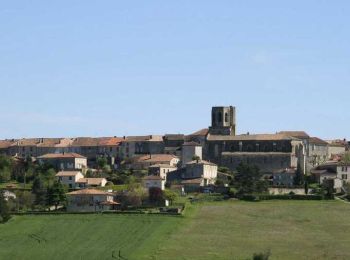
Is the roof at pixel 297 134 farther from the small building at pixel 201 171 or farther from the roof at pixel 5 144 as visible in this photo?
the roof at pixel 5 144

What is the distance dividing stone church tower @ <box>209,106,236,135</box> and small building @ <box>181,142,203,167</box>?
1047cm

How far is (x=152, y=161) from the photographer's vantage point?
4850 inches

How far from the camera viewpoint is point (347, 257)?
67812mm

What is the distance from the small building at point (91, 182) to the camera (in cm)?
11025

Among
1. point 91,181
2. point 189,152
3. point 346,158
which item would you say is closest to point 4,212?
point 91,181

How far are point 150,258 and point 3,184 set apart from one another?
4883 centimetres

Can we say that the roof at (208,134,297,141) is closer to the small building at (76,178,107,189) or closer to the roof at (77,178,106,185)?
the small building at (76,178,107,189)

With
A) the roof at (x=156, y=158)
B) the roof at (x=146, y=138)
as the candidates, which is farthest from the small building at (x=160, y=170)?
the roof at (x=146, y=138)

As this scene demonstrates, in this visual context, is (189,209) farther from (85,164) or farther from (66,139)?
(66,139)

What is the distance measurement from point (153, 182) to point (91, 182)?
6855 mm

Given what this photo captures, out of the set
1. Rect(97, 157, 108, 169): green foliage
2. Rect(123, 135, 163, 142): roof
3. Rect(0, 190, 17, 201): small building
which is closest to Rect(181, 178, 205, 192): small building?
Rect(97, 157, 108, 169): green foliage

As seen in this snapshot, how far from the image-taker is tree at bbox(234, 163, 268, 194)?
341ft

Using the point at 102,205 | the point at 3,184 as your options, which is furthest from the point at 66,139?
the point at 102,205

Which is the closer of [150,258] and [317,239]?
[150,258]
